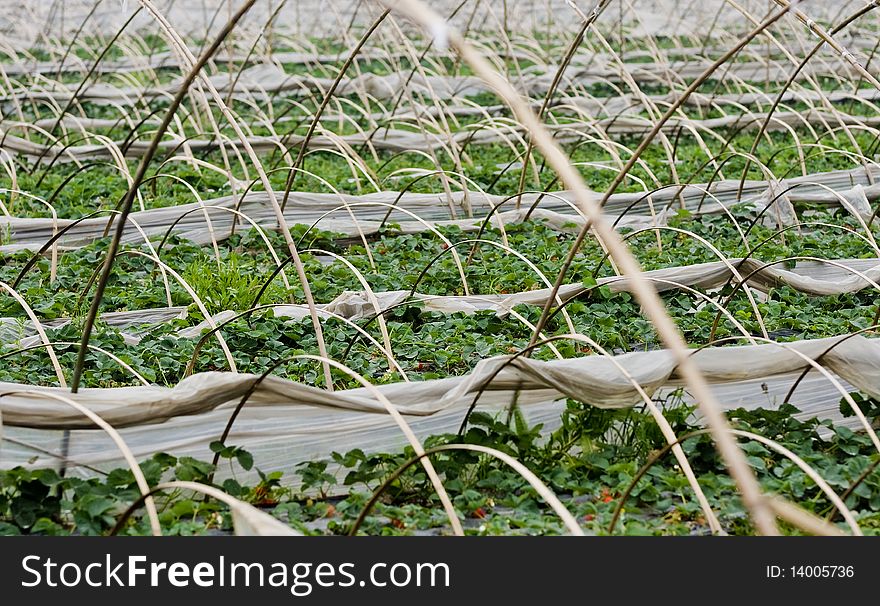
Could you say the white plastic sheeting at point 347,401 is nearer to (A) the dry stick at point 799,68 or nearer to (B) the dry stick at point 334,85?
(A) the dry stick at point 799,68

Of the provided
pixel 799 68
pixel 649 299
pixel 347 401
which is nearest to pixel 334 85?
pixel 347 401

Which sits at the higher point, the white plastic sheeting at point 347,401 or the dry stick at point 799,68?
the dry stick at point 799,68

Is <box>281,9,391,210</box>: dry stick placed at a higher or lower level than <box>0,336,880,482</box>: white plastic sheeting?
higher

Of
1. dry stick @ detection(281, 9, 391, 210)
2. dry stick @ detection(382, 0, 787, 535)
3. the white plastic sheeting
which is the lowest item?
dry stick @ detection(382, 0, 787, 535)

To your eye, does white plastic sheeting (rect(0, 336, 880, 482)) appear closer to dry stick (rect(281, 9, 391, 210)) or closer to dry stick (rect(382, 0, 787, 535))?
dry stick (rect(382, 0, 787, 535))

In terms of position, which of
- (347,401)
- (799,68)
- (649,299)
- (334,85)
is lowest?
(649,299)

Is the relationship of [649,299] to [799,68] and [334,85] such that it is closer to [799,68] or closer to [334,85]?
[334,85]

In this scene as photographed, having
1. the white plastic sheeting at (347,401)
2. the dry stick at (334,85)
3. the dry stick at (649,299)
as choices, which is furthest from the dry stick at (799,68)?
the dry stick at (649,299)

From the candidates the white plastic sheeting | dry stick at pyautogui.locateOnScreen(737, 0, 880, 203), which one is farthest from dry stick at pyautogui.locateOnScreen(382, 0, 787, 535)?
dry stick at pyautogui.locateOnScreen(737, 0, 880, 203)

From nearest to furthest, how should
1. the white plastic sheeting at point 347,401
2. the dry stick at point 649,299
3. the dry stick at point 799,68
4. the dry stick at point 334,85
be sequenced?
the dry stick at point 649,299 → the white plastic sheeting at point 347,401 → the dry stick at point 799,68 → the dry stick at point 334,85

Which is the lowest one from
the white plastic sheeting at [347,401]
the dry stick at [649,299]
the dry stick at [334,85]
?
the dry stick at [649,299]

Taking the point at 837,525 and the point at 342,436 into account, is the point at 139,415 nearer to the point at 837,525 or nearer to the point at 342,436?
the point at 342,436

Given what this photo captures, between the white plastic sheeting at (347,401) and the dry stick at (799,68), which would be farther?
A: the dry stick at (799,68)

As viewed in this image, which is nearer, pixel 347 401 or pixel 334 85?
pixel 347 401
